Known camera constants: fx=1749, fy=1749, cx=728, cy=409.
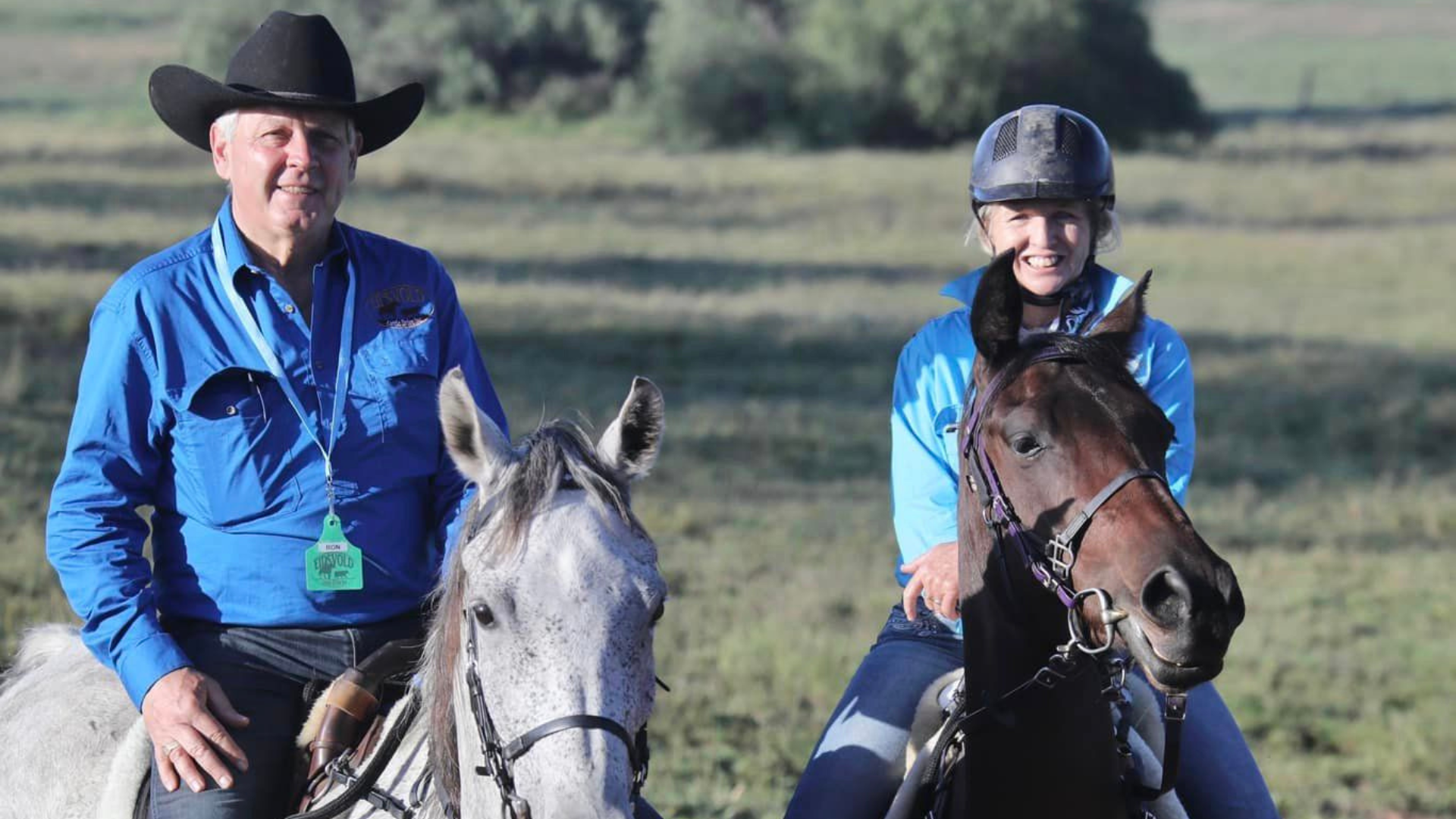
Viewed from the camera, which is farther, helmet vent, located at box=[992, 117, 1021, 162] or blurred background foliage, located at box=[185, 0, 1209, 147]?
blurred background foliage, located at box=[185, 0, 1209, 147]

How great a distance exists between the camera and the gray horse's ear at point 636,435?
11.6ft

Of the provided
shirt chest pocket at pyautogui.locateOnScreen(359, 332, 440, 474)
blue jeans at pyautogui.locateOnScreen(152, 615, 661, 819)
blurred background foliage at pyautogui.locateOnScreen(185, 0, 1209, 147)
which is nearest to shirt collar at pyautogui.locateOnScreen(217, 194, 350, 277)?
shirt chest pocket at pyautogui.locateOnScreen(359, 332, 440, 474)

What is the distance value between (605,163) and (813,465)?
26.0m

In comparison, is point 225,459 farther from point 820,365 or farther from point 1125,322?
point 820,365

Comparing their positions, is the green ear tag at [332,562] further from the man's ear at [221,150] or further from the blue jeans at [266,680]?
the man's ear at [221,150]

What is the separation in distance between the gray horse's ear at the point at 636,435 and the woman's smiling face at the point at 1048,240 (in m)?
1.53

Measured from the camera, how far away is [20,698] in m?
4.59

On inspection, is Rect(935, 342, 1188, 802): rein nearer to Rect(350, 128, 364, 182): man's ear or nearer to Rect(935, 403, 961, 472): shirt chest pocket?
Rect(935, 403, 961, 472): shirt chest pocket

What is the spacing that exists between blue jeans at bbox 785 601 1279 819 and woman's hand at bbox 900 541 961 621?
0.29 meters

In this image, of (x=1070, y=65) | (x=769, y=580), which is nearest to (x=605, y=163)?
(x=1070, y=65)

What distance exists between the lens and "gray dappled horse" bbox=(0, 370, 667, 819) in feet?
10.5

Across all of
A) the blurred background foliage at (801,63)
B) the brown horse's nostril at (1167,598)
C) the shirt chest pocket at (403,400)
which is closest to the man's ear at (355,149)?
the shirt chest pocket at (403,400)

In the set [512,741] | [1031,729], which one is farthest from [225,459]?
[1031,729]

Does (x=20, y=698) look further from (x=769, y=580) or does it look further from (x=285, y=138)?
(x=769, y=580)
